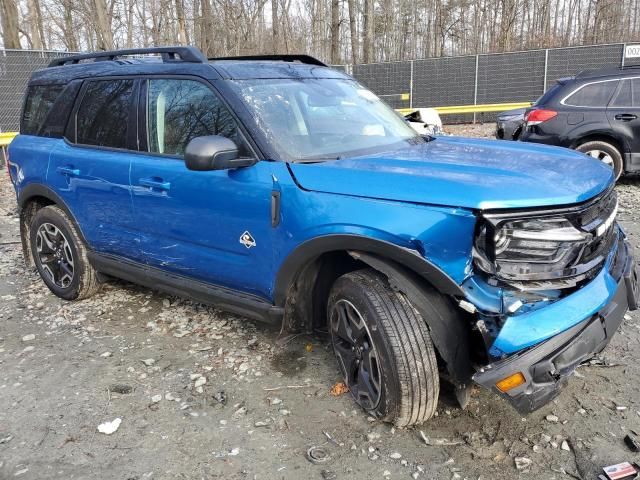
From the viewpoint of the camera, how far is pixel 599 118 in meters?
7.54

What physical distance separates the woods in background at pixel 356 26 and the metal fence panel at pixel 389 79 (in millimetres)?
4493

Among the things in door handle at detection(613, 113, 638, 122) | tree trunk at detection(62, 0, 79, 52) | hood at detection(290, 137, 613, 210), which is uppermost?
tree trunk at detection(62, 0, 79, 52)

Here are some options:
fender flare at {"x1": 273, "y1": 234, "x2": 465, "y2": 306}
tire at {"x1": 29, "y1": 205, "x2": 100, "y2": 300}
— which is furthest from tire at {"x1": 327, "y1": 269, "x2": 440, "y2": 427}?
tire at {"x1": 29, "y1": 205, "x2": 100, "y2": 300}

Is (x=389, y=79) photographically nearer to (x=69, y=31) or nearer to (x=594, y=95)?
(x=594, y=95)

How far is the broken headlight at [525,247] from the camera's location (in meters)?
2.30

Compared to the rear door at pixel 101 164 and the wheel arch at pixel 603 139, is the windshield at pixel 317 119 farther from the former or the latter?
the wheel arch at pixel 603 139

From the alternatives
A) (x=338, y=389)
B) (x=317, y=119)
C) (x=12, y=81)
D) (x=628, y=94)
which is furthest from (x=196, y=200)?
(x=12, y=81)

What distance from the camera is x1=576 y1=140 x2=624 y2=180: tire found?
7535 millimetres

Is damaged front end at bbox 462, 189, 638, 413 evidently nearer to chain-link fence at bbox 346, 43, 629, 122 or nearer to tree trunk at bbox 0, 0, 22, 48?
chain-link fence at bbox 346, 43, 629, 122

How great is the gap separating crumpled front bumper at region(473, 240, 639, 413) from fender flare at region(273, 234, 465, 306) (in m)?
0.35

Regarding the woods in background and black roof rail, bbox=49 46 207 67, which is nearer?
black roof rail, bbox=49 46 207 67

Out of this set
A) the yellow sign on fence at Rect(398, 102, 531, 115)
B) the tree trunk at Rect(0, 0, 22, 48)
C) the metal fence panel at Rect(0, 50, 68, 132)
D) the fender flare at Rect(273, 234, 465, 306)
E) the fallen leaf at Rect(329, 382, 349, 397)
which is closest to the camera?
the fender flare at Rect(273, 234, 465, 306)

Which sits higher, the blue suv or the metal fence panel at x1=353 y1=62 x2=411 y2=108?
the metal fence panel at x1=353 y1=62 x2=411 y2=108

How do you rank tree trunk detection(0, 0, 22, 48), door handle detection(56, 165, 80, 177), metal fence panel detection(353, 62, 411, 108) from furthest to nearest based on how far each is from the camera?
metal fence panel detection(353, 62, 411, 108) < tree trunk detection(0, 0, 22, 48) < door handle detection(56, 165, 80, 177)
